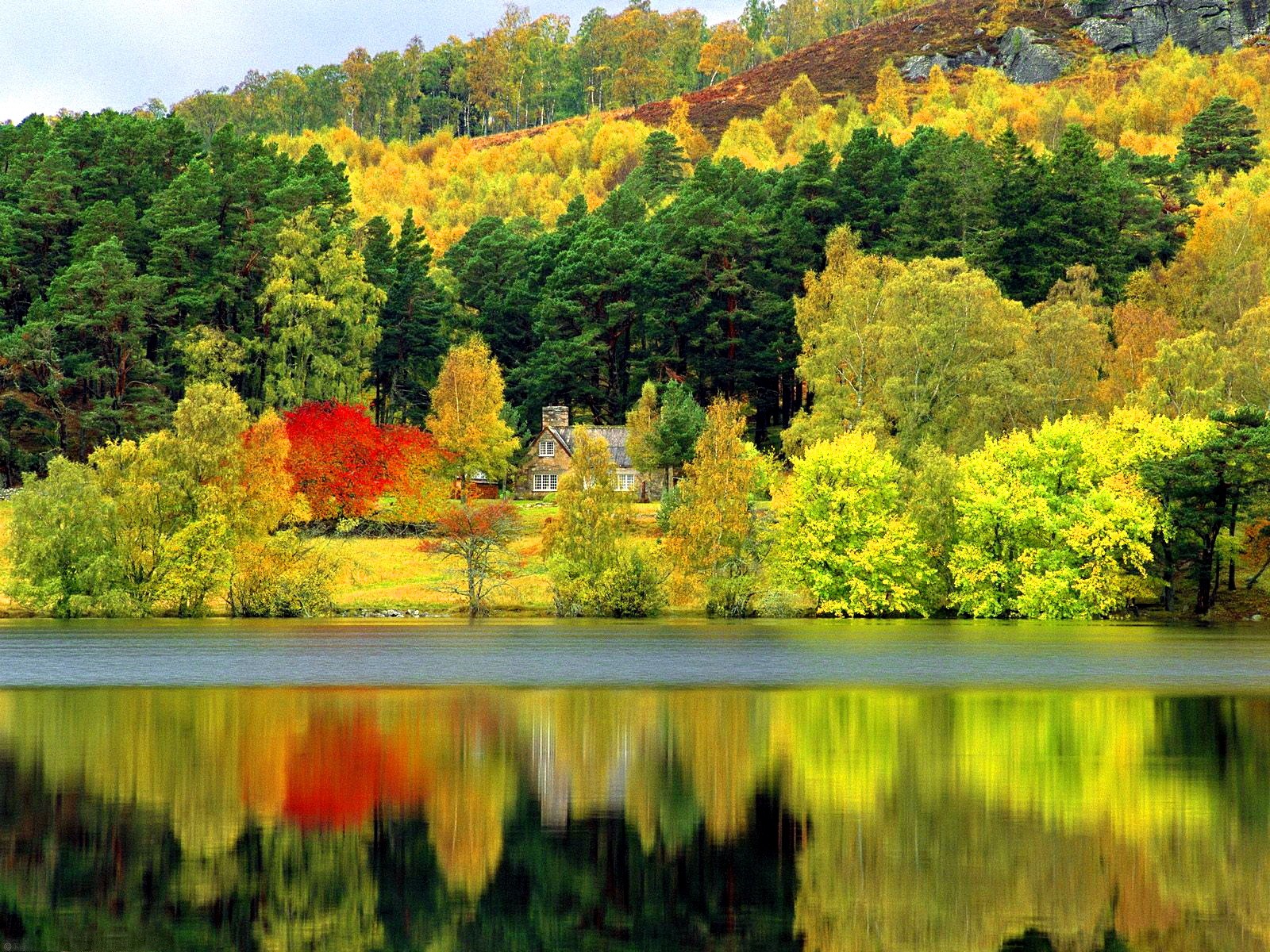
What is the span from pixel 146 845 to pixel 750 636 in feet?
162

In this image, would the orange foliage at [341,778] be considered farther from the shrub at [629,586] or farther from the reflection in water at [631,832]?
the shrub at [629,586]

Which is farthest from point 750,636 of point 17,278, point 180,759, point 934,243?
point 17,278

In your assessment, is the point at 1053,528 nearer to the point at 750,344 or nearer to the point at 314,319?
the point at 750,344

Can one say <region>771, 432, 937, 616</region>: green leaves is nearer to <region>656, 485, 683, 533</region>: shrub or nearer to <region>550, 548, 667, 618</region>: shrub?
<region>656, 485, 683, 533</region>: shrub

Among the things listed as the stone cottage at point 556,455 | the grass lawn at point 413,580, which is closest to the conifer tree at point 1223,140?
the stone cottage at point 556,455

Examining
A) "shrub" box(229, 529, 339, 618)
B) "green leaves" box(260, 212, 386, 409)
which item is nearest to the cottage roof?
"green leaves" box(260, 212, 386, 409)

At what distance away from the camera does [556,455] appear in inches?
4783

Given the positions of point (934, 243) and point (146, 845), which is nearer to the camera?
point (146, 845)

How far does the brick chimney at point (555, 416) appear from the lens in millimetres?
123375

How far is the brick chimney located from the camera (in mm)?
123375

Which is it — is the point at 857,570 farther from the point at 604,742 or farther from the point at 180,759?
the point at 180,759

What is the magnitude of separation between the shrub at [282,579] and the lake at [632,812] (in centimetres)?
3194

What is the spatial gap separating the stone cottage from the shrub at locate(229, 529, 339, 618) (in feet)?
120

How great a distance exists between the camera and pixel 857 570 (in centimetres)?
8388
